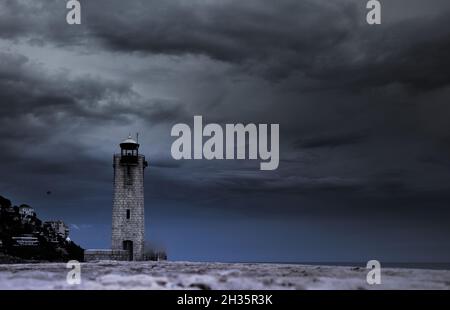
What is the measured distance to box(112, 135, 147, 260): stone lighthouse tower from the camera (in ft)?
143

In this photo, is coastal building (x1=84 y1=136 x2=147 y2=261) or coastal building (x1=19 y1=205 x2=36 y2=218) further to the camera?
coastal building (x1=19 y1=205 x2=36 y2=218)

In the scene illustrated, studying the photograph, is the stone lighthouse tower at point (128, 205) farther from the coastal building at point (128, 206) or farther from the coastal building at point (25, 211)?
the coastal building at point (25, 211)

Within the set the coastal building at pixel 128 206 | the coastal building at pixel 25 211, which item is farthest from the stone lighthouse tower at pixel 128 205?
the coastal building at pixel 25 211

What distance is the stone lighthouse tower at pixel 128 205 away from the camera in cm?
4362

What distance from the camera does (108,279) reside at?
52.4ft

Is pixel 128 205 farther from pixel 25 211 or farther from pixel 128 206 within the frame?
pixel 25 211

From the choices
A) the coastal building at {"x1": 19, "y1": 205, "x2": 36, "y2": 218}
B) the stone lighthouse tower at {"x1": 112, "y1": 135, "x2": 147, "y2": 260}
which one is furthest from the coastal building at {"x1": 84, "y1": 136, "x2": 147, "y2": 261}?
the coastal building at {"x1": 19, "y1": 205, "x2": 36, "y2": 218}

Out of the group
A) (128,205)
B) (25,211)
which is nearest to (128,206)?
(128,205)

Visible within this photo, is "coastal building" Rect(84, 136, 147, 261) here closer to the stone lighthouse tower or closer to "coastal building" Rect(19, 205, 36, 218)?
the stone lighthouse tower

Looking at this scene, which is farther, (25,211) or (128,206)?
(25,211)

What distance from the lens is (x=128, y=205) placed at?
43.8 metres
